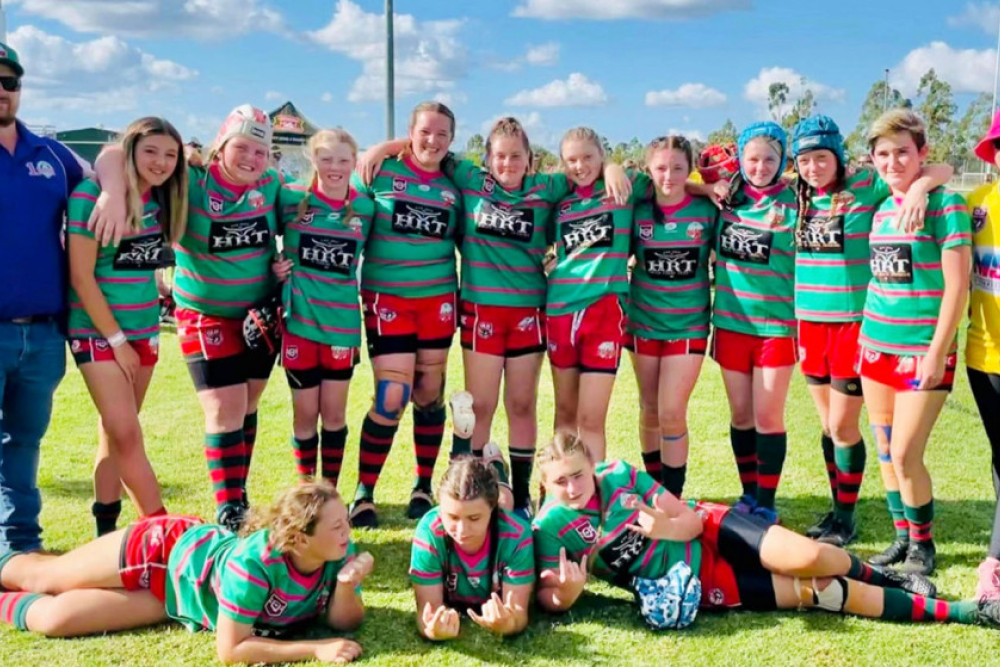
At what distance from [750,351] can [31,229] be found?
3.00 m

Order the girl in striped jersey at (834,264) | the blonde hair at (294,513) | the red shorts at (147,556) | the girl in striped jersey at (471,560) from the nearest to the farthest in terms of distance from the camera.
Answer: the blonde hair at (294,513) → the girl in striped jersey at (471,560) → the red shorts at (147,556) → the girl in striped jersey at (834,264)

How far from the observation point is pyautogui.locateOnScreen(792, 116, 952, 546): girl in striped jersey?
3.73m

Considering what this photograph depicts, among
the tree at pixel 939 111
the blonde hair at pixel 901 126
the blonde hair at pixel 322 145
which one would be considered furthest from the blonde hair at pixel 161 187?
the tree at pixel 939 111

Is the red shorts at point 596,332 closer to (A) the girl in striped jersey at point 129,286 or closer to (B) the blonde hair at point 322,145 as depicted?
(B) the blonde hair at point 322,145

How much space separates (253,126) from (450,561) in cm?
202

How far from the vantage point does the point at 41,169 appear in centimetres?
339

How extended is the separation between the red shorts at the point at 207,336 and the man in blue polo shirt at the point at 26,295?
0.54 m

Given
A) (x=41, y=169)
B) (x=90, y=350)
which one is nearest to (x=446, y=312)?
(x=90, y=350)

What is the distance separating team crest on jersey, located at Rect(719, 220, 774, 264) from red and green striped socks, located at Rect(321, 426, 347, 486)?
1.97 metres

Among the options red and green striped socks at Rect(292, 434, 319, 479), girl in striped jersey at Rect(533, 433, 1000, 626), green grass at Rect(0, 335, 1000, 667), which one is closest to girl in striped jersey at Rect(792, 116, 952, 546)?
green grass at Rect(0, 335, 1000, 667)

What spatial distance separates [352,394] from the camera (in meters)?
7.26

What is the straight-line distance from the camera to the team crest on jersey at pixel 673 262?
13.3ft

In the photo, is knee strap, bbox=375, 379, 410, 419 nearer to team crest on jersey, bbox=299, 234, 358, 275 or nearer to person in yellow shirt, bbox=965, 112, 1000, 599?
team crest on jersey, bbox=299, 234, 358, 275

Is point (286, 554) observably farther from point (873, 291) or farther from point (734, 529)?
point (873, 291)
